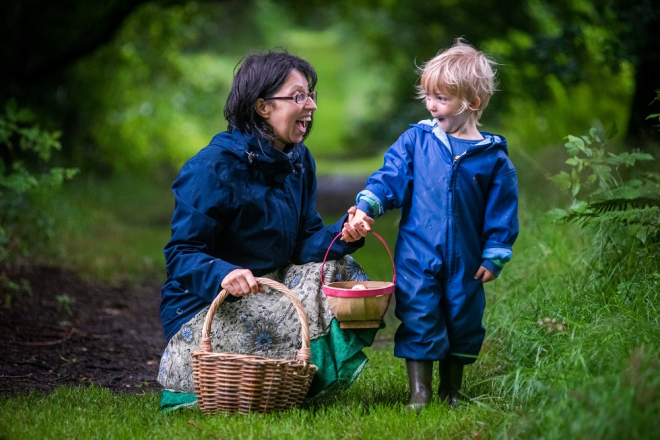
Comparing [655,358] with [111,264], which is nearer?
[655,358]

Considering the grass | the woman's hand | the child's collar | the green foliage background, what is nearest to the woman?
the woman's hand

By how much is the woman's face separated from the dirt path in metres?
1.39

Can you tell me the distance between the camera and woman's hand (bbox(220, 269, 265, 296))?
2.87 metres

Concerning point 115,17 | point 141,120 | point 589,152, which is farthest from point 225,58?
point 589,152

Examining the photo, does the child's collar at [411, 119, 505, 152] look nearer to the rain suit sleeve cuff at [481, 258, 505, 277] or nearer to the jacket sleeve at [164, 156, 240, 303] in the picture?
the rain suit sleeve cuff at [481, 258, 505, 277]

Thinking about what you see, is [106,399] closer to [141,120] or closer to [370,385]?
[370,385]

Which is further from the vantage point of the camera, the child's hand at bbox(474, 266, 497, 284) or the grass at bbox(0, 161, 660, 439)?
the child's hand at bbox(474, 266, 497, 284)

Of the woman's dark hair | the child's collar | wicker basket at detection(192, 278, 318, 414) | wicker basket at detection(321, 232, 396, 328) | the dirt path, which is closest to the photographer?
wicker basket at detection(192, 278, 318, 414)

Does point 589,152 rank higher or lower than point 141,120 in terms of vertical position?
lower

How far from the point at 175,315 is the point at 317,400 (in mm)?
683

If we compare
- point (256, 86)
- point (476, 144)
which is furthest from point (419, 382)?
point (256, 86)

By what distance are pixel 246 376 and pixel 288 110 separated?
3.68ft

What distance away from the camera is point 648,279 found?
3.44 m

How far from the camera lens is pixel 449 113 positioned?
312cm
